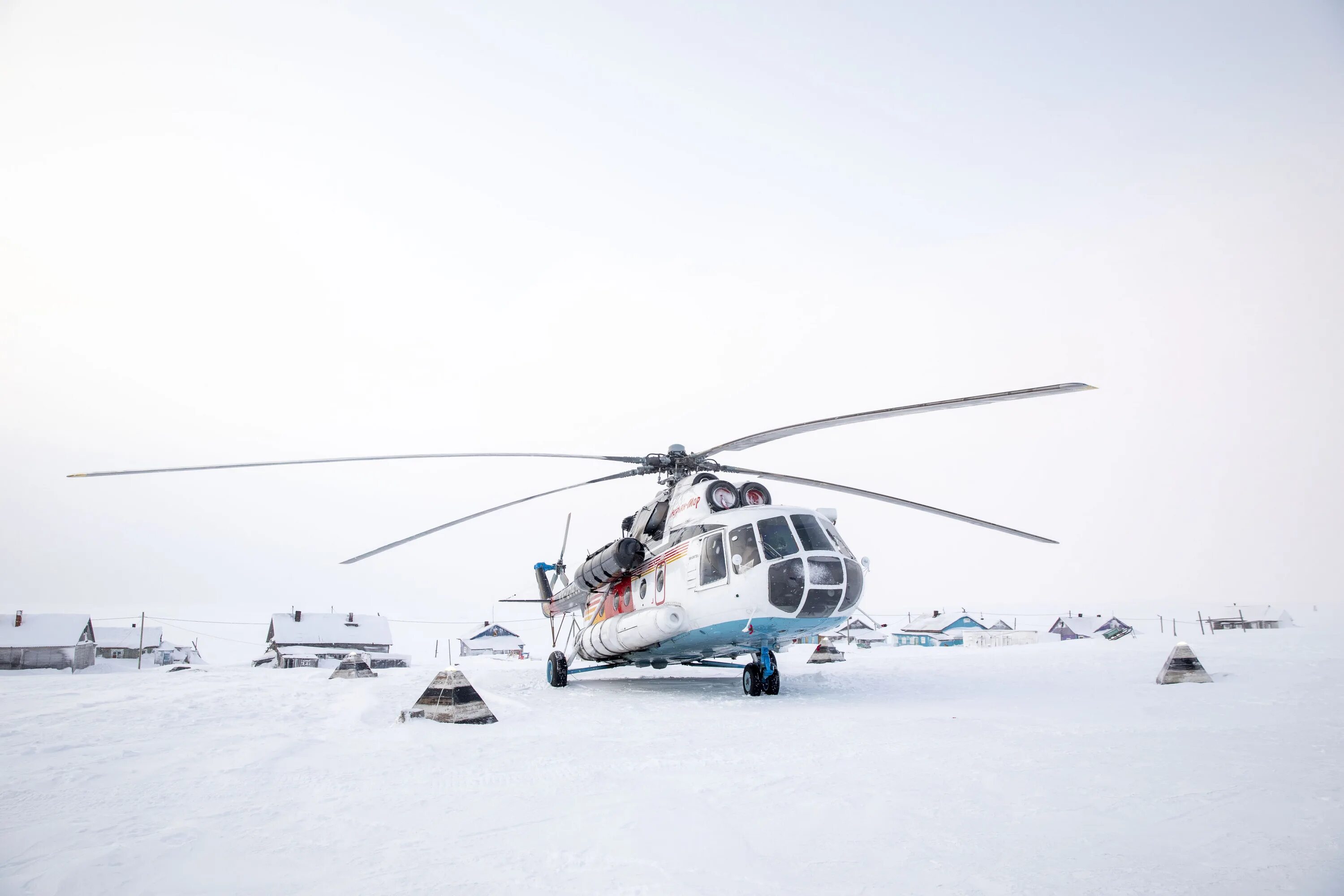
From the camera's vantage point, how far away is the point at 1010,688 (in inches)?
419

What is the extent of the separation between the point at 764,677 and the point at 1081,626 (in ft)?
215

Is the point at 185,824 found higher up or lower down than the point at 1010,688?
higher up

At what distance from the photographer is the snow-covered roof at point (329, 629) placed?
45947 millimetres

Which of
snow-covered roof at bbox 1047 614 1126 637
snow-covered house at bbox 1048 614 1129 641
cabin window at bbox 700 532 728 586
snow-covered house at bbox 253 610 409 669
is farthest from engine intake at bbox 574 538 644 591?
snow-covered roof at bbox 1047 614 1126 637

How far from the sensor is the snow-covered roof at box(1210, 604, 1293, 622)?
49438 mm

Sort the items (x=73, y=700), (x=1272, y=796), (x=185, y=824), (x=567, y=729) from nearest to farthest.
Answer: (x=185, y=824), (x=1272, y=796), (x=567, y=729), (x=73, y=700)

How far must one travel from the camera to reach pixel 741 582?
1055 cm

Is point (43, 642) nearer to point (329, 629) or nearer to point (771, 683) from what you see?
point (329, 629)

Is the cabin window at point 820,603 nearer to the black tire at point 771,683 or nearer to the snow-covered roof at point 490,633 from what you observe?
the black tire at point 771,683

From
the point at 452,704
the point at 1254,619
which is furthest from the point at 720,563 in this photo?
the point at 1254,619

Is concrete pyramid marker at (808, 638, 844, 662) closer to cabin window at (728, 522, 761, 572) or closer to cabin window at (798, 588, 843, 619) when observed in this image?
cabin window at (798, 588, 843, 619)

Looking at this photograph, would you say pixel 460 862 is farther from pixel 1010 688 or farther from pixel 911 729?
pixel 1010 688

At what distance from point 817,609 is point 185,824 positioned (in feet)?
27.1

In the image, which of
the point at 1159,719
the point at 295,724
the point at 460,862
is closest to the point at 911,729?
the point at 1159,719
